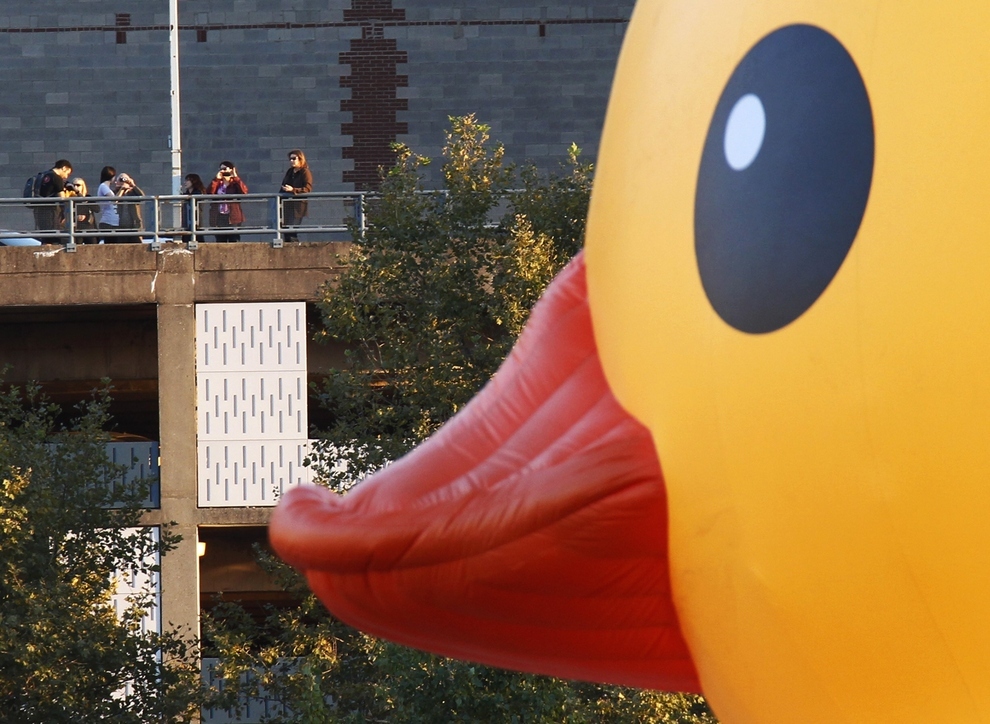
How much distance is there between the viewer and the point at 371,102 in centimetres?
2603

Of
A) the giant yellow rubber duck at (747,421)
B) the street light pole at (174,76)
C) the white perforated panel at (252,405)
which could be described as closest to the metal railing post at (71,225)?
the white perforated panel at (252,405)

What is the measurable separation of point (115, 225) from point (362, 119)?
6896mm

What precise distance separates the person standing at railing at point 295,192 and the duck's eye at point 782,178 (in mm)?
16658

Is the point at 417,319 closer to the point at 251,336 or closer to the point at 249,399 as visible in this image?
the point at 251,336

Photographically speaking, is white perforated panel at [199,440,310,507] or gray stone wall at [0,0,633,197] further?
gray stone wall at [0,0,633,197]

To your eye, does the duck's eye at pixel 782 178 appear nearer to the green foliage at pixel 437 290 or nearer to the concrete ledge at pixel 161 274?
the green foliage at pixel 437 290

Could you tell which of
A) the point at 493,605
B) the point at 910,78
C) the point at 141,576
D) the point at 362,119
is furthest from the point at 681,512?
the point at 362,119

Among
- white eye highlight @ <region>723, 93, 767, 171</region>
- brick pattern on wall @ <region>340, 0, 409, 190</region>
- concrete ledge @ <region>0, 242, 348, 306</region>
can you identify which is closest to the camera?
white eye highlight @ <region>723, 93, 767, 171</region>

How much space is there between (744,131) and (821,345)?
499mm

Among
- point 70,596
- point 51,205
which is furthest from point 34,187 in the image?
point 70,596

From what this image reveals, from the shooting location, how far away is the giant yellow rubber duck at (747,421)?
2936 mm

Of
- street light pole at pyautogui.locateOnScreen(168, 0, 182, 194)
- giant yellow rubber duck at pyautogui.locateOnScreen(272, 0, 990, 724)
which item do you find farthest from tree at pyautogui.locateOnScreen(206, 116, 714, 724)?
street light pole at pyautogui.locateOnScreen(168, 0, 182, 194)

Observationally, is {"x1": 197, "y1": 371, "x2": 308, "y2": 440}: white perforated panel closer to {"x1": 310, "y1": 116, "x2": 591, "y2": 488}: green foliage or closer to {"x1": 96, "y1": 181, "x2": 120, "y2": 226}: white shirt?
{"x1": 96, "y1": 181, "x2": 120, "y2": 226}: white shirt

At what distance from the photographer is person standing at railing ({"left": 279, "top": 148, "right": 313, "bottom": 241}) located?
1991 cm
